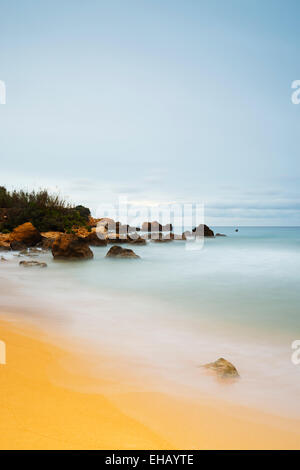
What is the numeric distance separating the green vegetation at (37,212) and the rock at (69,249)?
7.24 metres

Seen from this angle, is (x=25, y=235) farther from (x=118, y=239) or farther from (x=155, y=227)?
(x=155, y=227)

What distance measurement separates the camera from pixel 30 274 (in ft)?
27.5

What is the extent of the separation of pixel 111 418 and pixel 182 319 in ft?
10.1

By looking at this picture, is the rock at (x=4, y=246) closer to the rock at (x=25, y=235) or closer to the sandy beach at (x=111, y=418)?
the rock at (x=25, y=235)

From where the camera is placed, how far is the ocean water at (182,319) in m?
2.90

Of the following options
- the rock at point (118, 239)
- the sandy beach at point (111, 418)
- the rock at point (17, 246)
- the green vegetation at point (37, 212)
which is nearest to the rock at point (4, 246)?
the rock at point (17, 246)

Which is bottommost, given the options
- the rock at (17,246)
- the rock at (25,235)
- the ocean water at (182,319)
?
the ocean water at (182,319)

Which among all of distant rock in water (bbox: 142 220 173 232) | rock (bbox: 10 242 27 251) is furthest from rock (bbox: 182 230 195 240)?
rock (bbox: 10 242 27 251)

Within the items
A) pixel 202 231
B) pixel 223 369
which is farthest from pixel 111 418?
pixel 202 231

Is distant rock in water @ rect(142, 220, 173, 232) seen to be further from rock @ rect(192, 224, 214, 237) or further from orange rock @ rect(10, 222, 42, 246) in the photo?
orange rock @ rect(10, 222, 42, 246)

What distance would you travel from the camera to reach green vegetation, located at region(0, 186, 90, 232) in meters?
18.2

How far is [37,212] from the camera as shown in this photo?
61.2 feet

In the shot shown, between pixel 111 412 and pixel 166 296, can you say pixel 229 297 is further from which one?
pixel 111 412
